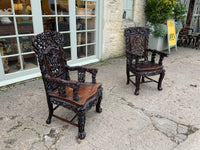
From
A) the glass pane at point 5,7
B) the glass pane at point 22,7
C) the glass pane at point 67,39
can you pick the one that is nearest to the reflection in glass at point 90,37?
the glass pane at point 67,39

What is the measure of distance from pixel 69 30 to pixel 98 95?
2.22 meters

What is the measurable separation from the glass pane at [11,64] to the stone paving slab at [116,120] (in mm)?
342

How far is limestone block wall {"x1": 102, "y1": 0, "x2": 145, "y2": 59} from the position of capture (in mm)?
4246

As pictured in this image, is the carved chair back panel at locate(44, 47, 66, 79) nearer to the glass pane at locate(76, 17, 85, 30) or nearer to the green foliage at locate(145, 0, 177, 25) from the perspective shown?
the glass pane at locate(76, 17, 85, 30)

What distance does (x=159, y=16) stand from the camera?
4988 millimetres

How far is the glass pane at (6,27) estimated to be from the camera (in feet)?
9.17

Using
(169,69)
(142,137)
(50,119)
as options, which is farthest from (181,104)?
(50,119)

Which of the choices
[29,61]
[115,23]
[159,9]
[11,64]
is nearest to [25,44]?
[29,61]

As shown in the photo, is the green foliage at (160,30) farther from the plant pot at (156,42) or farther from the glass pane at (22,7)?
the glass pane at (22,7)

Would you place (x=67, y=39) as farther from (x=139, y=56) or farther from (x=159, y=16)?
(x=159, y=16)

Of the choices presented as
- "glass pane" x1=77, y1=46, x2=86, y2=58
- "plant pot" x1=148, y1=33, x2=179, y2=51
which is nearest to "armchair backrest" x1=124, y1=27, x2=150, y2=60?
"glass pane" x1=77, y1=46, x2=86, y2=58

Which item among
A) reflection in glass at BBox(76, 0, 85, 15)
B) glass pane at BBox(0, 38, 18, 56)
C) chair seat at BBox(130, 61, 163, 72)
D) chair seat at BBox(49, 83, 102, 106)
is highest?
reflection in glass at BBox(76, 0, 85, 15)

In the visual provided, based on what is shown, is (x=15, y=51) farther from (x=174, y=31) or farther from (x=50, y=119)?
(x=174, y=31)

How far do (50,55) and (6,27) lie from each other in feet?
4.90
